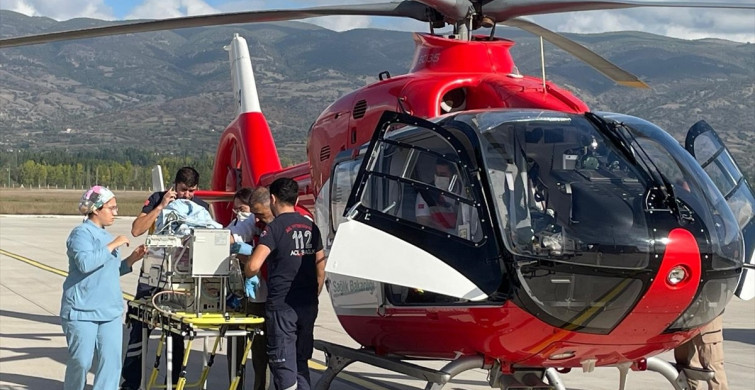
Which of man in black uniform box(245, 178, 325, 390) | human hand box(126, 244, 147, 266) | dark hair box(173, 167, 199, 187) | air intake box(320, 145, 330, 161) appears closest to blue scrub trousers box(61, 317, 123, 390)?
human hand box(126, 244, 147, 266)

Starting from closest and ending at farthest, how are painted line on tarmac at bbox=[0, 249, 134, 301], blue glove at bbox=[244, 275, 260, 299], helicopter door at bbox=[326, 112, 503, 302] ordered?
1. helicopter door at bbox=[326, 112, 503, 302]
2. blue glove at bbox=[244, 275, 260, 299]
3. painted line on tarmac at bbox=[0, 249, 134, 301]

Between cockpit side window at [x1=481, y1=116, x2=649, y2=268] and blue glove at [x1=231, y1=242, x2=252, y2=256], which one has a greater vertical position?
cockpit side window at [x1=481, y1=116, x2=649, y2=268]

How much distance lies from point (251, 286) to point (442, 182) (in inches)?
72.5

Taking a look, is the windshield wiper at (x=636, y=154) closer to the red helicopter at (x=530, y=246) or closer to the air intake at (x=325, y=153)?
the red helicopter at (x=530, y=246)

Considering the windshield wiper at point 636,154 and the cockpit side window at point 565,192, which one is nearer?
the cockpit side window at point 565,192

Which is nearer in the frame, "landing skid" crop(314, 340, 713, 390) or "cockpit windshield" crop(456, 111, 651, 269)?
"cockpit windshield" crop(456, 111, 651, 269)

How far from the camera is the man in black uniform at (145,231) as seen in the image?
8391 millimetres

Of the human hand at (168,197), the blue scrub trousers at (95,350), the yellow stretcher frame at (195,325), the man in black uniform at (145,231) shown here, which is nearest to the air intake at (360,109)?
the man in black uniform at (145,231)

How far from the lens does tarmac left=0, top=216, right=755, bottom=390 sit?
9711mm

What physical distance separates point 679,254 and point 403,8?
14.6 feet

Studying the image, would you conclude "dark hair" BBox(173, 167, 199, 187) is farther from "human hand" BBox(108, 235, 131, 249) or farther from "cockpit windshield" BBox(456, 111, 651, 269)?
"cockpit windshield" BBox(456, 111, 651, 269)

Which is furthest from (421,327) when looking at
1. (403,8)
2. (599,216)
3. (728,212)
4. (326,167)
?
(403,8)

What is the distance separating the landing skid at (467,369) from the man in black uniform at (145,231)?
170cm

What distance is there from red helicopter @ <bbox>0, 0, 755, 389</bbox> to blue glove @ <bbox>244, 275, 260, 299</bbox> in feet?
2.10
